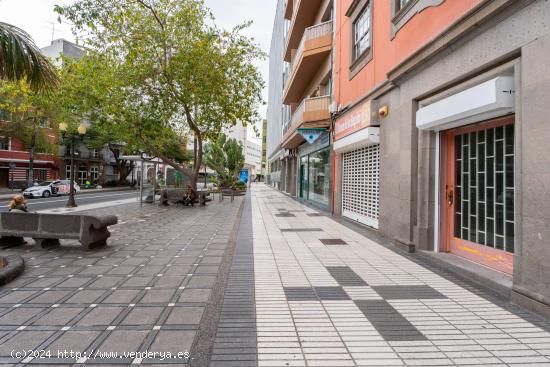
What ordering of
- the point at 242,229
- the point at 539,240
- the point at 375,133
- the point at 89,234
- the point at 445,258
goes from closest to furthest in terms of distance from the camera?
the point at 539,240 < the point at 445,258 < the point at 89,234 < the point at 375,133 < the point at 242,229

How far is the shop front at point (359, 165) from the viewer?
9.38 metres

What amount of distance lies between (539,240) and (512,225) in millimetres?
1112

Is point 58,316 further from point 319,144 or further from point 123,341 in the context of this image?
point 319,144

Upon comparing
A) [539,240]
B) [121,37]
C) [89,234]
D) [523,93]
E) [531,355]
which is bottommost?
[531,355]

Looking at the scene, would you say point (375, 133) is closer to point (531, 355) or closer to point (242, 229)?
point (242, 229)

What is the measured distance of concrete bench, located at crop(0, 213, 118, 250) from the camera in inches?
260

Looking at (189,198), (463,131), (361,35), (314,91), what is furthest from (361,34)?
(189,198)

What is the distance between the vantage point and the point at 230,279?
16.2ft

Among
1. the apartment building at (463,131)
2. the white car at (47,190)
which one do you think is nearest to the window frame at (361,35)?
the apartment building at (463,131)

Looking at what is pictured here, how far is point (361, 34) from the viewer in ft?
36.2

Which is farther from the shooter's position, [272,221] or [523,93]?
[272,221]

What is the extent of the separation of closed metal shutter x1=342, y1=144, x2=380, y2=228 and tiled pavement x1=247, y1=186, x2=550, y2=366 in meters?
3.83

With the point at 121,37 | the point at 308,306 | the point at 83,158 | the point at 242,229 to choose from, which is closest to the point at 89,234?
the point at 242,229

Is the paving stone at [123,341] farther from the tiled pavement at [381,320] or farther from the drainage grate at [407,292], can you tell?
the drainage grate at [407,292]
